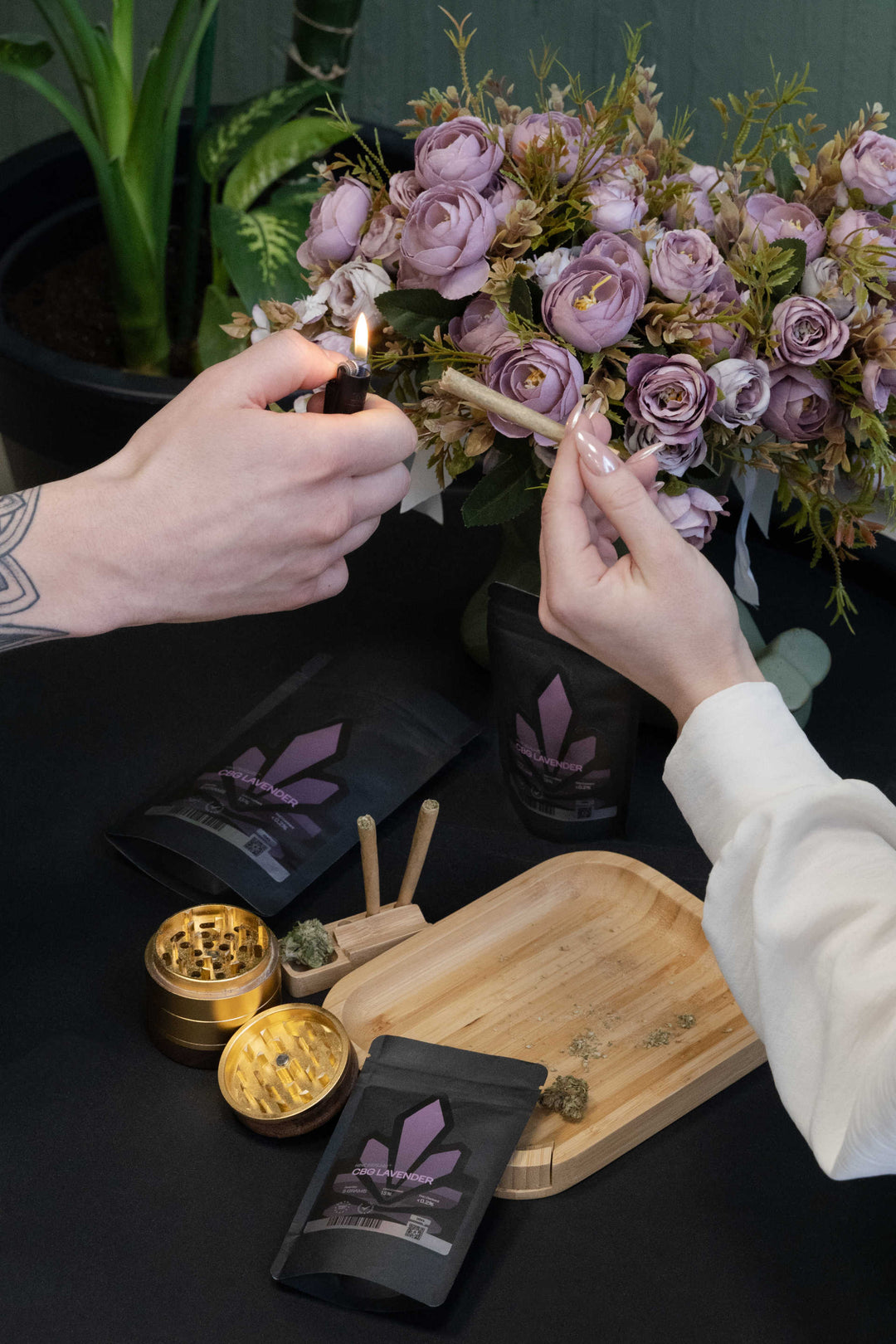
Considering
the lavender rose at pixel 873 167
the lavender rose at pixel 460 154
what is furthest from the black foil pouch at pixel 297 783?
the lavender rose at pixel 873 167

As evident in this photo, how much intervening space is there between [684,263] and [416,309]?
20 centimetres

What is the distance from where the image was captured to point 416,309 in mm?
904

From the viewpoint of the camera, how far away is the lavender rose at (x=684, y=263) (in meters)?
0.84

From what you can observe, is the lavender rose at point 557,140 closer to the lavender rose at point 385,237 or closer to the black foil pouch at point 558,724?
the lavender rose at point 385,237

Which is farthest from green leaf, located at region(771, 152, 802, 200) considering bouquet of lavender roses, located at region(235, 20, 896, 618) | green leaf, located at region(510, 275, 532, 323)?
green leaf, located at region(510, 275, 532, 323)

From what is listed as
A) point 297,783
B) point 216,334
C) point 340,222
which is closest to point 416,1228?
point 297,783

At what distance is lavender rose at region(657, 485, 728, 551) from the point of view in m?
0.88

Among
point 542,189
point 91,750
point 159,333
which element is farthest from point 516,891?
point 159,333

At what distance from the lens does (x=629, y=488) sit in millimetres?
751

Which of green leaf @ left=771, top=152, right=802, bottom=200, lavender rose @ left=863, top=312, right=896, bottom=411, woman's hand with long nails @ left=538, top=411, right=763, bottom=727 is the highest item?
green leaf @ left=771, top=152, right=802, bottom=200

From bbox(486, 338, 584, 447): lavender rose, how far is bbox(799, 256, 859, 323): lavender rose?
0.59 feet

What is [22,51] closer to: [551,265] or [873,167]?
[551,265]

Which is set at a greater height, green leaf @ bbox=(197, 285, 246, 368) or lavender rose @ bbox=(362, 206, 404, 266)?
lavender rose @ bbox=(362, 206, 404, 266)

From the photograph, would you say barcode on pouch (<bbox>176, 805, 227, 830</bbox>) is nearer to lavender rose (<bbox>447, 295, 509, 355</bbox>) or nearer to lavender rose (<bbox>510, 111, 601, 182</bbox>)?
lavender rose (<bbox>447, 295, 509, 355</bbox>)
